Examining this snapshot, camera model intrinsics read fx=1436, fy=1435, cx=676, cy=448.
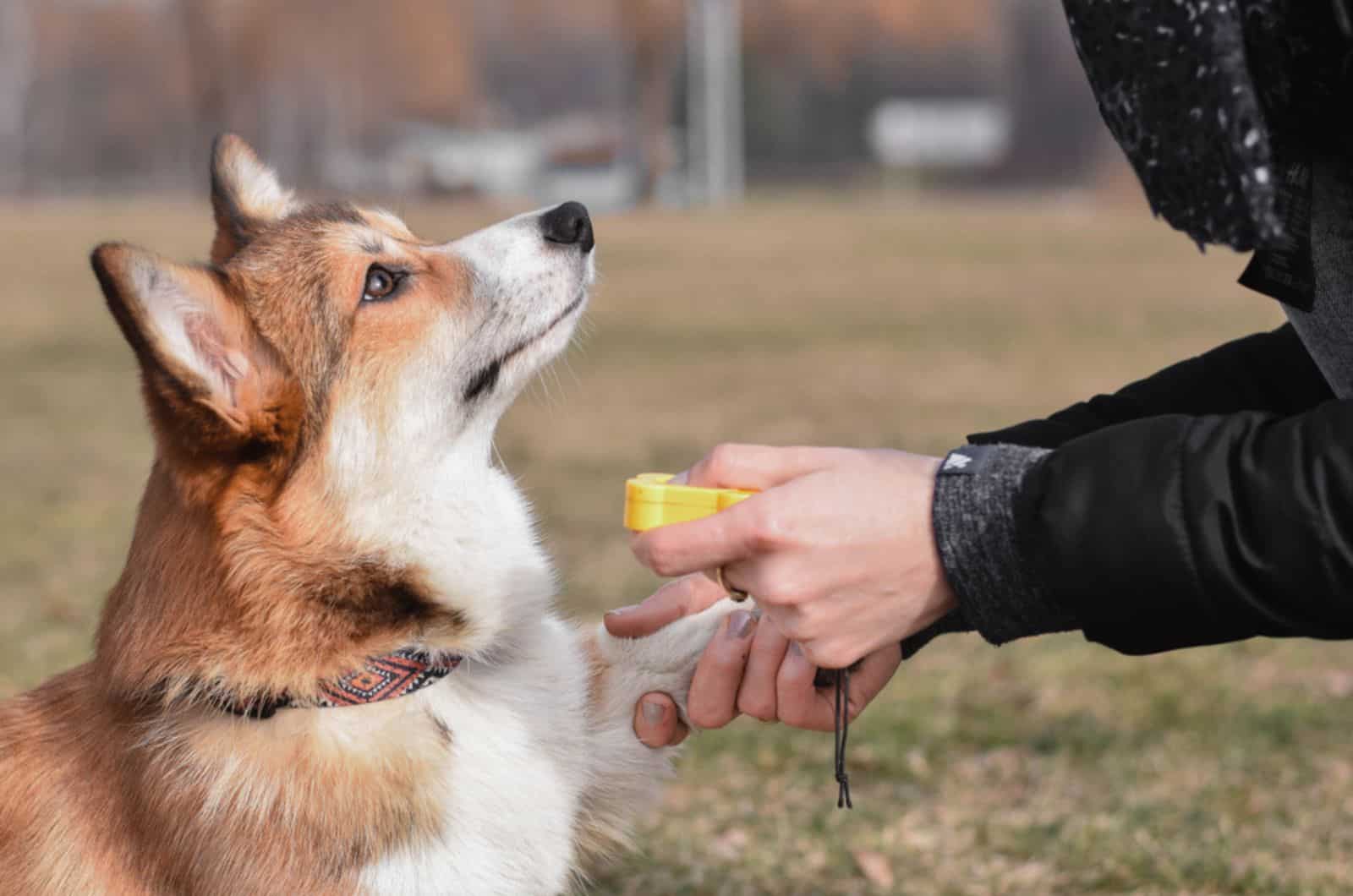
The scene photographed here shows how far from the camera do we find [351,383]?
101 inches

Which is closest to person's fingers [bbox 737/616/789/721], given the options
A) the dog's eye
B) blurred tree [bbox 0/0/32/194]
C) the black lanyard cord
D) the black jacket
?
the black lanyard cord

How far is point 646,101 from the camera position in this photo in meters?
49.4

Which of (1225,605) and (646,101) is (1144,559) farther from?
(646,101)

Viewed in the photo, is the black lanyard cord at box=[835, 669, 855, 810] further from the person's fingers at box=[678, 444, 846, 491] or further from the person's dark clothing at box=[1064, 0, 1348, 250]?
the person's dark clothing at box=[1064, 0, 1348, 250]

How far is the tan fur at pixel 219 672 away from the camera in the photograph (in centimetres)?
214

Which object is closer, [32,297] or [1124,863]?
[1124,863]

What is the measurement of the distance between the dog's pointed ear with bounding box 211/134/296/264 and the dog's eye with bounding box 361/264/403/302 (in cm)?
32

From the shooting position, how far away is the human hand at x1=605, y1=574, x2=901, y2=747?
212 cm

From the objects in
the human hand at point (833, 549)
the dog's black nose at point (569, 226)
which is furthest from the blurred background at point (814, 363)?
the human hand at point (833, 549)

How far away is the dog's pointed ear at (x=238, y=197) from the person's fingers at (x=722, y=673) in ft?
4.31

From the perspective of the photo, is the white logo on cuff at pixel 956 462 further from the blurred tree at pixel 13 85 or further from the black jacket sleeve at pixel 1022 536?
the blurred tree at pixel 13 85

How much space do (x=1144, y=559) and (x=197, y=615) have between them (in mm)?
1439

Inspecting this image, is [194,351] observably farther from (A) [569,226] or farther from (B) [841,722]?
(B) [841,722]

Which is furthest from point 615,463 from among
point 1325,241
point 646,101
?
point 646,101
